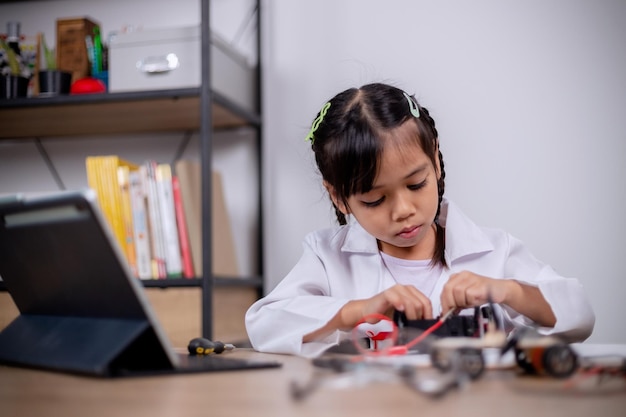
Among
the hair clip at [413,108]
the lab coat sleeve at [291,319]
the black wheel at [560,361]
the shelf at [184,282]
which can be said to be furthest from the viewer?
the shelf at [184,282]

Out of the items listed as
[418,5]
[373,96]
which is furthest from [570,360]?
[418,5]

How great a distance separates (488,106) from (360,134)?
2.94 ft

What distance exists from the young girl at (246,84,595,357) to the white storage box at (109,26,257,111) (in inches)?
26.7

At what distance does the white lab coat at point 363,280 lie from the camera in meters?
1.10

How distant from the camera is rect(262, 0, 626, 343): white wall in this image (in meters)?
2.00

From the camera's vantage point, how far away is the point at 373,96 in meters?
1.37

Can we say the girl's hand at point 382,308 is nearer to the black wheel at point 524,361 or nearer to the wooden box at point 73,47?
the black wheel at point 524,361

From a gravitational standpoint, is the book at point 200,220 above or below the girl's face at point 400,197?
below

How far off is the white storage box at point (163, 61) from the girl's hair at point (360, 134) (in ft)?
2.22

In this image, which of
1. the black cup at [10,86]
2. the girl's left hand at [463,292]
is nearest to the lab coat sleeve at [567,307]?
the girl's left hand at [463,292]

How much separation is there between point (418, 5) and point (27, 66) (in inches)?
46.4

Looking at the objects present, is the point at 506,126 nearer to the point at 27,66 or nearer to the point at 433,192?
the point at 433,192

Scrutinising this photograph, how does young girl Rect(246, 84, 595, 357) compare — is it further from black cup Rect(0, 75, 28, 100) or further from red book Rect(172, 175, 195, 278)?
black cup Rect(0, 75, 28, 100)

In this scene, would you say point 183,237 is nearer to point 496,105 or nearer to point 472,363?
point 496,105
